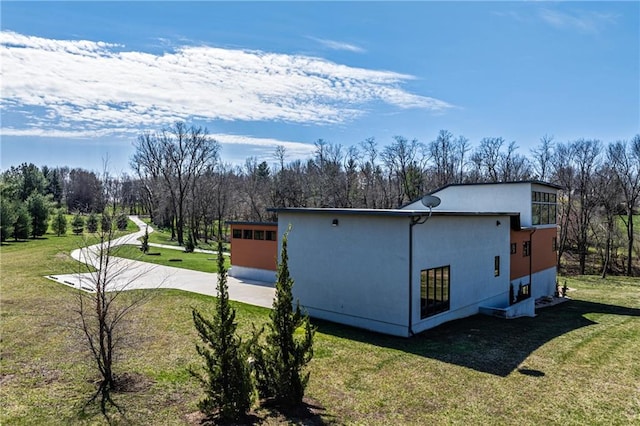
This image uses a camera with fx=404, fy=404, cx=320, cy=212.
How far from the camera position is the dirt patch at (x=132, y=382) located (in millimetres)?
7481

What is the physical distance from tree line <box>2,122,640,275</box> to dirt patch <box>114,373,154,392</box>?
104ft

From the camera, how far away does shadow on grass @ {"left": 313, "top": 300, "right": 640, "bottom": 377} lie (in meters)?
10.2

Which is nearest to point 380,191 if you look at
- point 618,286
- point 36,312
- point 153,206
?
point 618,286

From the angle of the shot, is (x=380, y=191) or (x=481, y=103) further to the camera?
(x=380, y=191)

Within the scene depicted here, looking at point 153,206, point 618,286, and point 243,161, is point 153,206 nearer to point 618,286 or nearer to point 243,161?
point 243,161

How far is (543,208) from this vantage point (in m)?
21.7

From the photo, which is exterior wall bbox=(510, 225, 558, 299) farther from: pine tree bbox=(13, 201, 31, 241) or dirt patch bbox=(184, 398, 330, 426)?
pine tree bbox=(13, 201, 31, 241)

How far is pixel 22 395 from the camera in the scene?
23.1 feet

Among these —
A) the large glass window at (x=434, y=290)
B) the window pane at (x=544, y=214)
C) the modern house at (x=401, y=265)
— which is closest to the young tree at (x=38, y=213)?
the modern house at (x=401, y=265)

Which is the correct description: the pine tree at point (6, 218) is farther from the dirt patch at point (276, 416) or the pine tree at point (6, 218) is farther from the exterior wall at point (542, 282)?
the exterior wall at point (542, 282)

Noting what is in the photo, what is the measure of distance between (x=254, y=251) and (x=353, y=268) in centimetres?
935

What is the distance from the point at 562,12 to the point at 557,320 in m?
11.3

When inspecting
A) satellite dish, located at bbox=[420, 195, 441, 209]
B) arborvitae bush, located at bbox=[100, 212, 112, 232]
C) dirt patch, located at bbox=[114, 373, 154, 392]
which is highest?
satellite dish, located at bbox=[420, 195, 441, 209]

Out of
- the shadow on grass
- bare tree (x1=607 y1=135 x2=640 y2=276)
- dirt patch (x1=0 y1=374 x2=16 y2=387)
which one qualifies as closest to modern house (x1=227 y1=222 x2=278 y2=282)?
the shadow on grass
